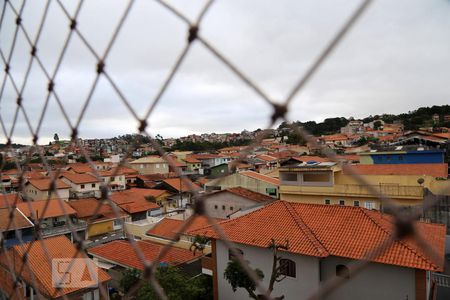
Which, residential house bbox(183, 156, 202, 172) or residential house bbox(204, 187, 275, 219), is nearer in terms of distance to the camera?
residential house bbox(204, 187, 275, 219)

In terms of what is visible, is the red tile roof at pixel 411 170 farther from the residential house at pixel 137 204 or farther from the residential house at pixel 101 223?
the residential house at pixel 101 223

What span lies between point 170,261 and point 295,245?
2485mm

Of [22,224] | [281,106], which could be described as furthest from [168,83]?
[22,224]

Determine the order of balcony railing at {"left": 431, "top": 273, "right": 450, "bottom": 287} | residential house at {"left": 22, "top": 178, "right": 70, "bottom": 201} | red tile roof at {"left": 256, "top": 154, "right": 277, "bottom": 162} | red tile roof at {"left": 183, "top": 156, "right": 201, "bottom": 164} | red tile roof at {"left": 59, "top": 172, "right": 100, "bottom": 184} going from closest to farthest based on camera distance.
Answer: balcony railing at {"left": 431, "top": 273, "right": 450, "bottom": 287} < residential house at {"left": 22, "top": 178, "right": 70, "bottom": 201} < red tile roof at {"left": 59, "top": 172, "right": 100, "bottom": 184} < red tile roof at {"left": 256, "top": 154, "right": 277, "bottom": 162} < red tile roof at {"left": 183, "top": 156, "right": 201, "bottom": 164}

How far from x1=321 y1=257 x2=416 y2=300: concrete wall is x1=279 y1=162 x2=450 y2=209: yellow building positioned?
11.0ft

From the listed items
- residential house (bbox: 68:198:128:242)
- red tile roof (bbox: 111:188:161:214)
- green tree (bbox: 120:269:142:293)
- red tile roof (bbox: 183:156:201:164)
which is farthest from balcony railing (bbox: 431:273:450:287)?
red tile roof (bbox: 183:156:201:164)

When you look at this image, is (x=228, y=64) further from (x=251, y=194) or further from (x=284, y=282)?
(x=251, y=194)

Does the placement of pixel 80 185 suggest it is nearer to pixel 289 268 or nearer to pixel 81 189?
pixel 81 189

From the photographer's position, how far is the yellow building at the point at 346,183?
6613 mm

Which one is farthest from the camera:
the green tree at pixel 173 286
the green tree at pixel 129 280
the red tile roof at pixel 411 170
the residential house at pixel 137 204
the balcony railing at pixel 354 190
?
the residential house at pixel 137 204

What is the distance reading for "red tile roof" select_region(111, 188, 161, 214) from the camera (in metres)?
9.71

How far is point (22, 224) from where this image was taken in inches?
265

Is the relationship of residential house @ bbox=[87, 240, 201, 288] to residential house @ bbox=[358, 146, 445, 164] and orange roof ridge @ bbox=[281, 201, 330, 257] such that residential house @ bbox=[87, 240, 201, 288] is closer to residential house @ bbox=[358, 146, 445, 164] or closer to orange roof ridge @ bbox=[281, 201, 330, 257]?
orange roof ridge @ bbox=[281, 201, 330, 257]

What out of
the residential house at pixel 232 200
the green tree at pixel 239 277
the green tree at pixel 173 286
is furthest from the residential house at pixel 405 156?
the green tree at pixel 173 286
